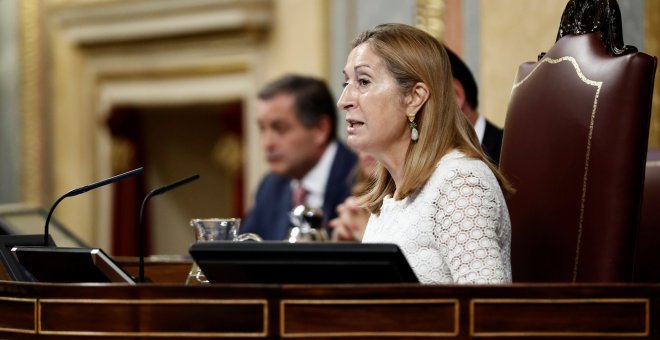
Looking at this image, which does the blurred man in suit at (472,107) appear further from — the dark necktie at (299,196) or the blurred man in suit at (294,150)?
the dark necktie at (299,196)

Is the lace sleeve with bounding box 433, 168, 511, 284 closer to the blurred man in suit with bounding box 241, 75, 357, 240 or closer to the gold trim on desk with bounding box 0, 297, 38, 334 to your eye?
the gold trim on desk with bounding box 0, 297, 38, 334

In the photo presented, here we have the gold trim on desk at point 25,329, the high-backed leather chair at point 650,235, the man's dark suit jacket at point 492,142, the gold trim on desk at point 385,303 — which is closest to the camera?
the gold trim on desk at point 385,303

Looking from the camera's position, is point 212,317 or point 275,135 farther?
point 275,135

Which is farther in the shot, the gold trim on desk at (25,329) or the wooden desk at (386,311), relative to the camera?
the gold trim on desk at (25,329)

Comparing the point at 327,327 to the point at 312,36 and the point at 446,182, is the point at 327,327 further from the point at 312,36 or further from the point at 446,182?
the point at 312,36

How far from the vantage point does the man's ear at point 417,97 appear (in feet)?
8.88

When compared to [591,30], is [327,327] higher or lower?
lower

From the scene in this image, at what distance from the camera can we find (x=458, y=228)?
8.18 feet

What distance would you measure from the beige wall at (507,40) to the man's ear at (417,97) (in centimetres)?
158

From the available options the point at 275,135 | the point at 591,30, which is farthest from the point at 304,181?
the point at 591,30

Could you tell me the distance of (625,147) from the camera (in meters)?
2.60

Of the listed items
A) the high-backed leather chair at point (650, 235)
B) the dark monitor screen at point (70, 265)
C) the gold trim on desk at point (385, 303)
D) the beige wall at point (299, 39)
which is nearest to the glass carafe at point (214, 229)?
the dark monitor screen at point (70, 265)

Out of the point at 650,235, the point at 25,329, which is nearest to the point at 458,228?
the point at 650,235

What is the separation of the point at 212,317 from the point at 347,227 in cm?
237
